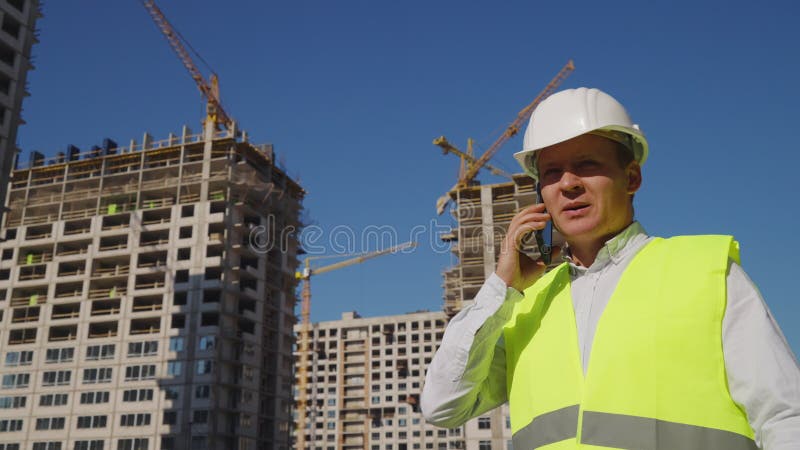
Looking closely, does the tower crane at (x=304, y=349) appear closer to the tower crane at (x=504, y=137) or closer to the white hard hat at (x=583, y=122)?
the tower crane at (x=504, y=137)

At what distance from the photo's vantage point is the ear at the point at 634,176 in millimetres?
2908

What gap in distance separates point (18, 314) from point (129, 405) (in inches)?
694

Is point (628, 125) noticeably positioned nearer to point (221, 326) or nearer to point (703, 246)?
point (703, 246)

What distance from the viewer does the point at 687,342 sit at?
7.38 ft

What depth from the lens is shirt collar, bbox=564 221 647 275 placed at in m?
2.80

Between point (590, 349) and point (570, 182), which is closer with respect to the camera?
point (590, 349)

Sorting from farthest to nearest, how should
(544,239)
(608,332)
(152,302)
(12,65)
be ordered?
(152,302)
(12,65)
(544,239)
(608,332)

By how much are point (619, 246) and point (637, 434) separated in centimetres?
84

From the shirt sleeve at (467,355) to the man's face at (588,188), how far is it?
37cm

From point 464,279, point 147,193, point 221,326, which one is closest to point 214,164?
point 147,193

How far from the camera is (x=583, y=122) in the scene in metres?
2.87

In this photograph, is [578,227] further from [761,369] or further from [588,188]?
[761,369]

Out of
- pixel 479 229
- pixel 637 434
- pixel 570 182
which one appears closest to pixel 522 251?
pixel 570 182

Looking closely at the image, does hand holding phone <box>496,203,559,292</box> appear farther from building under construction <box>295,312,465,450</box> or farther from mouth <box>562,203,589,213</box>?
building under construction <box>295,312,465,450</box>
